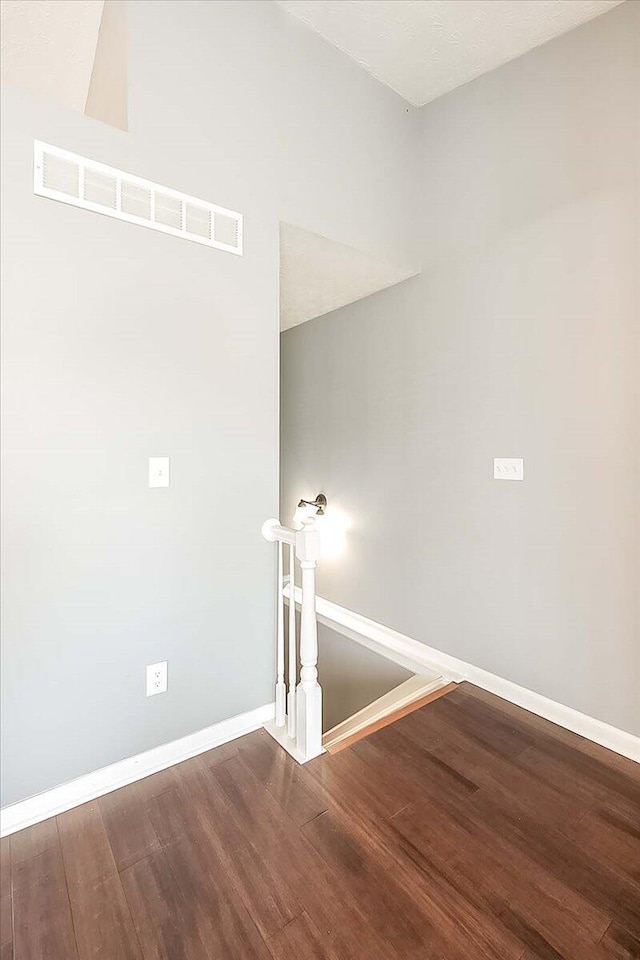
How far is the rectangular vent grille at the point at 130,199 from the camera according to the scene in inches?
60.2

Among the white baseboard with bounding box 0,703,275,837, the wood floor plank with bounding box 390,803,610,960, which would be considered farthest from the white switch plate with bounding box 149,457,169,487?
the wood floor plank with bounding box 390,803,610,960

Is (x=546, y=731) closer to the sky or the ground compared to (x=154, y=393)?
closer to the ground

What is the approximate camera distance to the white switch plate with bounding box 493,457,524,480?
230 cm

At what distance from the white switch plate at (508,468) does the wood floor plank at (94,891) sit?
219cm

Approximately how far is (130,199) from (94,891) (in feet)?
7.27

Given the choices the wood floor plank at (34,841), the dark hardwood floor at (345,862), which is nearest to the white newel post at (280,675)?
the dark hardwood floor at (345,862)

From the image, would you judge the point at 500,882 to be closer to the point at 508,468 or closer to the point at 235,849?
the point at 235,849

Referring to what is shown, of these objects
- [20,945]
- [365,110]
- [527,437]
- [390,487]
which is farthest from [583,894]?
[365,110]

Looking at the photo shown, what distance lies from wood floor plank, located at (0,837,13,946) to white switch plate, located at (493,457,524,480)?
2.42 m

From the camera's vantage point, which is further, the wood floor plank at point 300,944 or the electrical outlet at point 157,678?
the electrical outlet at point 157,678

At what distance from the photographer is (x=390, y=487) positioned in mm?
3035

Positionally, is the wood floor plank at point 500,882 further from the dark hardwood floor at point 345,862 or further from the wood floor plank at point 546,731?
the wood floor plank at point 546,731

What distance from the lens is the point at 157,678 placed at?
5.88ft

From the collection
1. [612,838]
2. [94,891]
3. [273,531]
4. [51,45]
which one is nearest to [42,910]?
[94,891]
